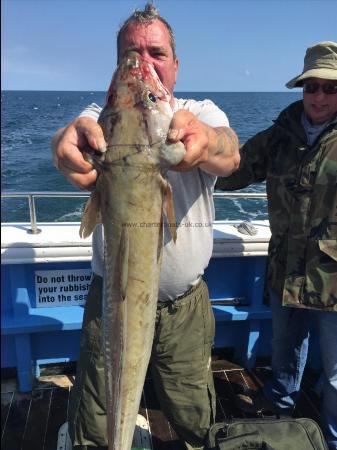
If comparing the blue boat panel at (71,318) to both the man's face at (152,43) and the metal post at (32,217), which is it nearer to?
the metal post at (32,217)

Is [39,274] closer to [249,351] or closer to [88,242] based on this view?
[88,242]

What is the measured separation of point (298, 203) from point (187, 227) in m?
0.95

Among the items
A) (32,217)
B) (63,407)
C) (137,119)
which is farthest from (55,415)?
(137,119)

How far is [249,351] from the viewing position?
14.3ft

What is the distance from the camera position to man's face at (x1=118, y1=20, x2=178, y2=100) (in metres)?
2.29

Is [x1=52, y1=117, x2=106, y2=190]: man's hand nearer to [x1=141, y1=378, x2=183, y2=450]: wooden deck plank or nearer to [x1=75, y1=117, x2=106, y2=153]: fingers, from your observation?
[x1=75, y1=117, x2=106, y2=153]: fingers

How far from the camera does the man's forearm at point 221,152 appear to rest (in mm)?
1980

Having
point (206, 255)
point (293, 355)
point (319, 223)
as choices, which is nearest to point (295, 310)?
point (293, 355)

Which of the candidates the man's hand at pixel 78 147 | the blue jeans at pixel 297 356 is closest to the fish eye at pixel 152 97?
the man's hand at pixel 78 147

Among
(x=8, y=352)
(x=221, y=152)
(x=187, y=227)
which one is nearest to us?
(x=221, y=152)

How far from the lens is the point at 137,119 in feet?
5.84

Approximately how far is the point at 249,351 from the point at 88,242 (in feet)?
6.55

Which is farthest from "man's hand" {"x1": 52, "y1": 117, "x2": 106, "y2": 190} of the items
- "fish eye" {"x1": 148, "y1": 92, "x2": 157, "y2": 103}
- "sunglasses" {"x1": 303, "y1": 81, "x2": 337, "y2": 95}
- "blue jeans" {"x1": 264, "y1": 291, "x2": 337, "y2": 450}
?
"blue jeans" {"x1": 264, "y1": 291, "x2": 337, "y2": 450}

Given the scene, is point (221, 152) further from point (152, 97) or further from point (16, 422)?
point (16, 422)
